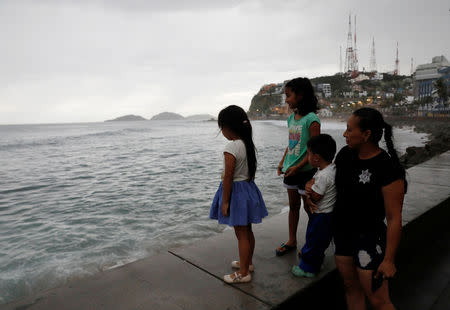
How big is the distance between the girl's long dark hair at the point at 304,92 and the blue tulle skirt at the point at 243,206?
0.89m

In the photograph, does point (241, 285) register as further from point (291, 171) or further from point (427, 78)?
point (427, 78)

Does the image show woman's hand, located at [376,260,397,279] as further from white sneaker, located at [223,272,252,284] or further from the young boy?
white sneaker, located at [223,272,252,284]

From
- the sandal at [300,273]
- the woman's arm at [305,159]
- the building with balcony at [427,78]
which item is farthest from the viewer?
the building with balcony at [427,78]

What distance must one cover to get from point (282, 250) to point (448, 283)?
1.56m

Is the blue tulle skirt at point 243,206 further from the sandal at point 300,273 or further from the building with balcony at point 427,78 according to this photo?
the building with balcony at point 427,78

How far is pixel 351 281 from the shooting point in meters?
1.83

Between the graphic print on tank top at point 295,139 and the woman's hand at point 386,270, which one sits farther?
the graphic print on tank top at point 295,139

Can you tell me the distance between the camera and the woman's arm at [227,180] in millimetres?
2146

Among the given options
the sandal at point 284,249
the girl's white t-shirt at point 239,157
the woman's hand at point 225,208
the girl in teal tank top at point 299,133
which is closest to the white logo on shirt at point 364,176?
the girl in teal tank top at point 299,133

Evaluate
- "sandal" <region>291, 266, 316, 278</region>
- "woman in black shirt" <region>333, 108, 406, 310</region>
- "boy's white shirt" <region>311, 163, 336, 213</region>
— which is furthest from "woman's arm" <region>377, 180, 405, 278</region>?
"sandal" <region>291, 266, 316, 278</region>

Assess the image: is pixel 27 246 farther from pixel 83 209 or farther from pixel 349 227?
pixel 349 227

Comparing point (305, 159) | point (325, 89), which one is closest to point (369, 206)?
point (305, 159)

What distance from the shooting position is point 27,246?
530 centimetres

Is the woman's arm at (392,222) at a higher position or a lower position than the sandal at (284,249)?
higher
